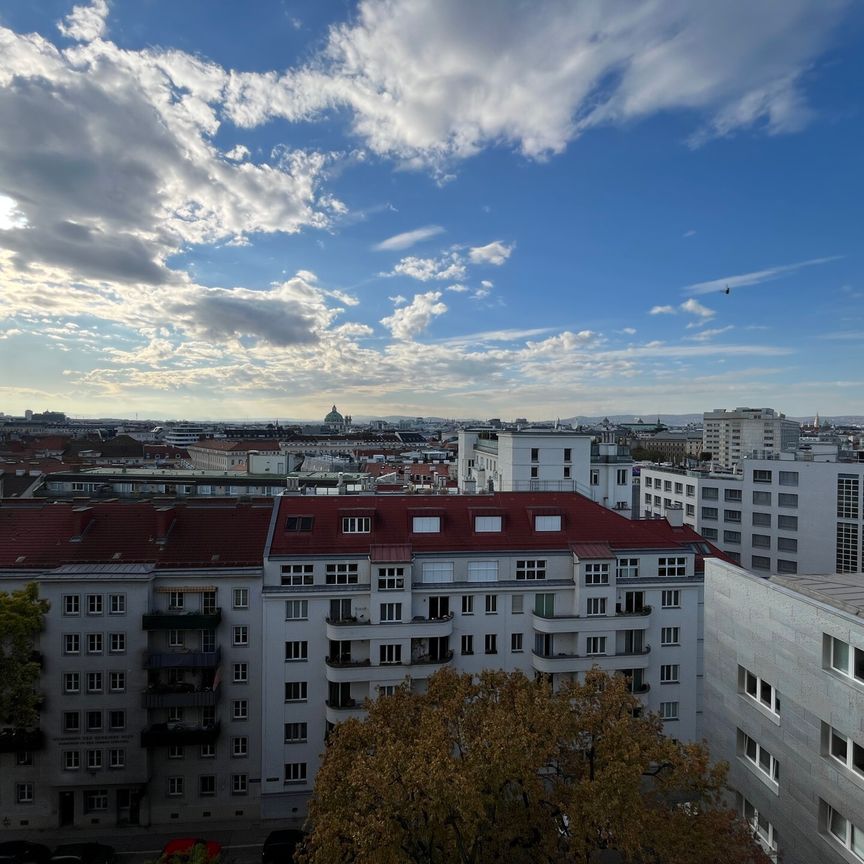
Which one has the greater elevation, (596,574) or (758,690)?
(596,574)

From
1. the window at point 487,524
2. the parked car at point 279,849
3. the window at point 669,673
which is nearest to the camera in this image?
the parked car at point 279,849

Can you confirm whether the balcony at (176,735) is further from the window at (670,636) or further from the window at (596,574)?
the window at (670,636)

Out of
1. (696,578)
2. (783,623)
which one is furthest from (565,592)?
(783,623)

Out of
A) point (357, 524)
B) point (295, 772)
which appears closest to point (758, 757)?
point (357, 524)

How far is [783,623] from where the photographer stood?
1997cm

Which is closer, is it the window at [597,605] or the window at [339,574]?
the window at [339,574]

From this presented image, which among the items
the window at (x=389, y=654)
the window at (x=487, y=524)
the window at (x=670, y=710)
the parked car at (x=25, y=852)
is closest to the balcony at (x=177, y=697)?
the parked car at (x=25, y=852)

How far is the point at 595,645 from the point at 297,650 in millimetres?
19132

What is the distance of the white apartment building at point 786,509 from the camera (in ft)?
220

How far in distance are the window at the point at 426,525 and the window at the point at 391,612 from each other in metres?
5.43

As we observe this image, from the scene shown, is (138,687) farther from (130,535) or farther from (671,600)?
(671,600)

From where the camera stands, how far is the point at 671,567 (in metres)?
39.4

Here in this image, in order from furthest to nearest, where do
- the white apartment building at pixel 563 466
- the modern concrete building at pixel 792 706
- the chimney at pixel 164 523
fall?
the white apartment building at pixel 563 466 → the chimney at pixel 164 523 → the modern concrete building at pixel 792 706

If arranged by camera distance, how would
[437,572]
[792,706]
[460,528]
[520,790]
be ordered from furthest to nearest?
[460,528], [437,572], [792,706], [520,790]
